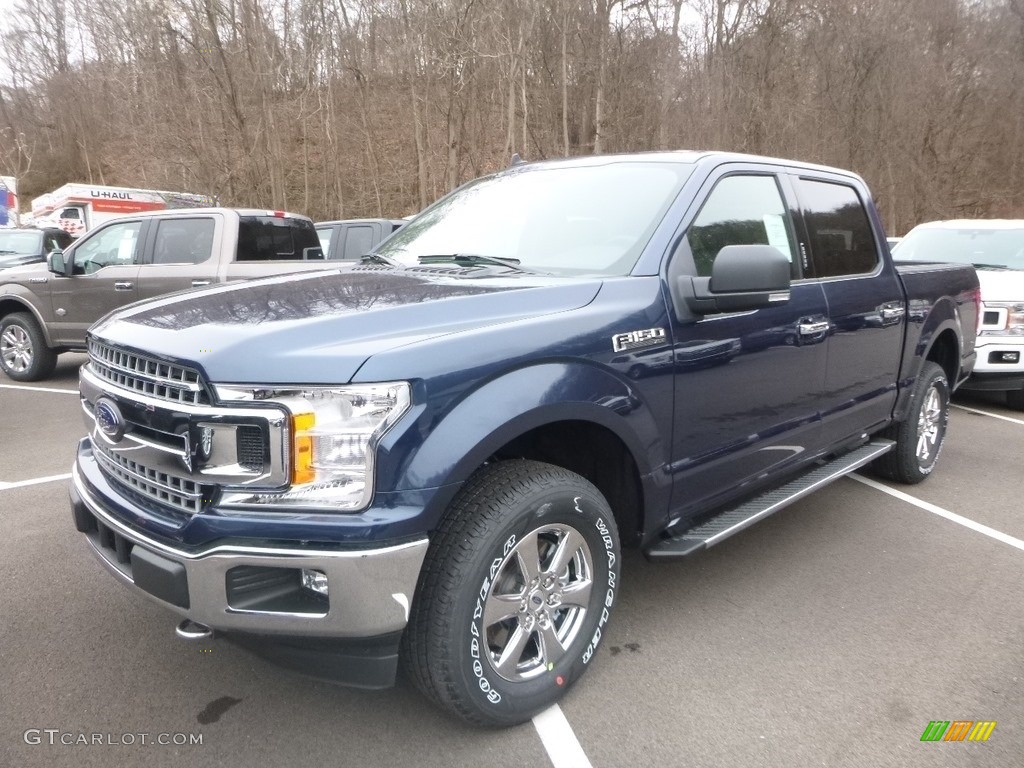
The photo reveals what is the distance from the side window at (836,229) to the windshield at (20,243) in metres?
15.1

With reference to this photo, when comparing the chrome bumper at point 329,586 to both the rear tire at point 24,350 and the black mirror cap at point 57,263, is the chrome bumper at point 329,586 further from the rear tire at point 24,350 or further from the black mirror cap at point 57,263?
the rear tire at point 24,350

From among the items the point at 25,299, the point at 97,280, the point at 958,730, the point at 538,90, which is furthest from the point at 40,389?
the point at 538,90

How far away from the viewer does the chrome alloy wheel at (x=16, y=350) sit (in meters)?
8.99

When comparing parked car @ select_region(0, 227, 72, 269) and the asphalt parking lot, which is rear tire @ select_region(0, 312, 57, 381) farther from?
parked car @ select_region(0, 227, 72, 269)

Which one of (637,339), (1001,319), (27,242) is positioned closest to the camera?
(637,339)

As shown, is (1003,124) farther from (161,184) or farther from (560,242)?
(560,242)

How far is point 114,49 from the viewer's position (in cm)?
2442

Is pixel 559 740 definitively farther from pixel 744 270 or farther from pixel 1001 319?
pixel 1001 319

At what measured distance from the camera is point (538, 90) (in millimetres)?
22156

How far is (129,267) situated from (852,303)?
24.2 ft

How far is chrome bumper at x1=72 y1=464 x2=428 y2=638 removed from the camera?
2025mm

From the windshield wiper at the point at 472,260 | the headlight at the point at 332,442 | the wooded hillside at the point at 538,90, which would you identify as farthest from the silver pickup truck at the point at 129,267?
the wooded hillside at the point at 538,90

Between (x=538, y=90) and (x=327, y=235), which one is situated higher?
(x=538, y=90)

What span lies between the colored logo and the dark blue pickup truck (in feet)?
3.08
